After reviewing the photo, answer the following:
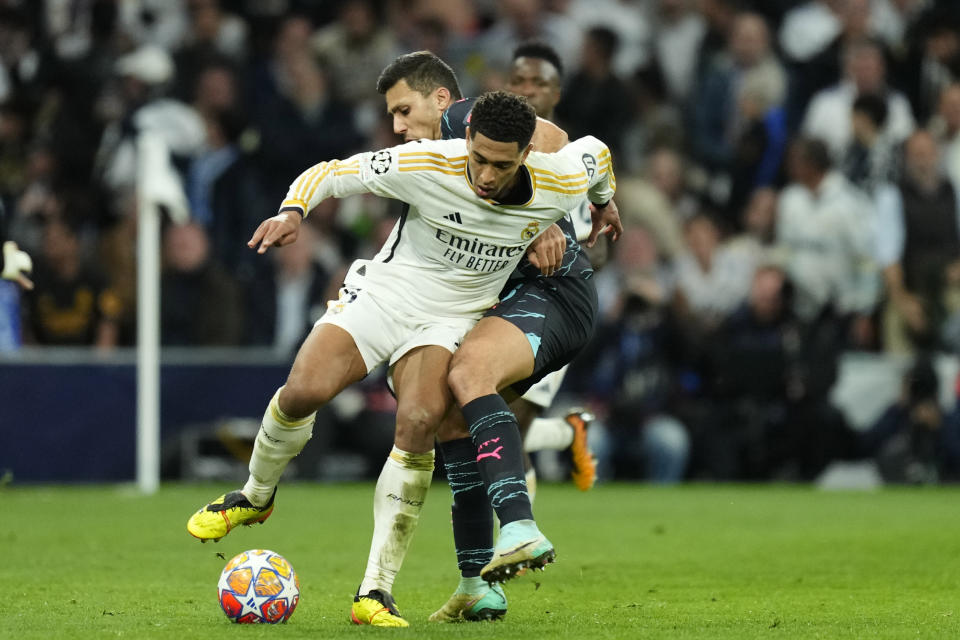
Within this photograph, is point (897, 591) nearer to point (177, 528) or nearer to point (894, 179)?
point (177, 528)

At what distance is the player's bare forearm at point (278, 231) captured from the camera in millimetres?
5969

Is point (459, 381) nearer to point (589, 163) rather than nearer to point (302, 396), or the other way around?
point (302, 396)

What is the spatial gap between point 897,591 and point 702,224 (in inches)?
322

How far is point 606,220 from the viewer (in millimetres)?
7059

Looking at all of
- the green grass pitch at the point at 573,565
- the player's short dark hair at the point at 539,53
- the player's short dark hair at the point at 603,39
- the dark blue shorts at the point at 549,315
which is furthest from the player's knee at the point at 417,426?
Result: the player's short dark hair at the point at 603,39

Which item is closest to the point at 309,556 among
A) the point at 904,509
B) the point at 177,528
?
the point at 177,528

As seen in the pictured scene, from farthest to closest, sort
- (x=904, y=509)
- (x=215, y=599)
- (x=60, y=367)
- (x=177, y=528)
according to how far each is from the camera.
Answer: (x=60, y=367), (x=904, y=509), (x=177, y=528), (x=215, y=599)

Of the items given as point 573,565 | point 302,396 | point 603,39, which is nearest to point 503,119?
point 302,396

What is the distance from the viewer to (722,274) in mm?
15258

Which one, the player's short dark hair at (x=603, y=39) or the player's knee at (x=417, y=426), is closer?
the player's knee at (x=417, y=426)

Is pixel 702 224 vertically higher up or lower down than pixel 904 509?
higher up

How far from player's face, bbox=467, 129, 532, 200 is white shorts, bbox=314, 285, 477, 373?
1.98 ft

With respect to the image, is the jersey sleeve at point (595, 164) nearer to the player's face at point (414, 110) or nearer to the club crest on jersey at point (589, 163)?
the club crest on jersey at point (589, 163)

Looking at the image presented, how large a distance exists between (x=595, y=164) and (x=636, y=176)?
374 inches
